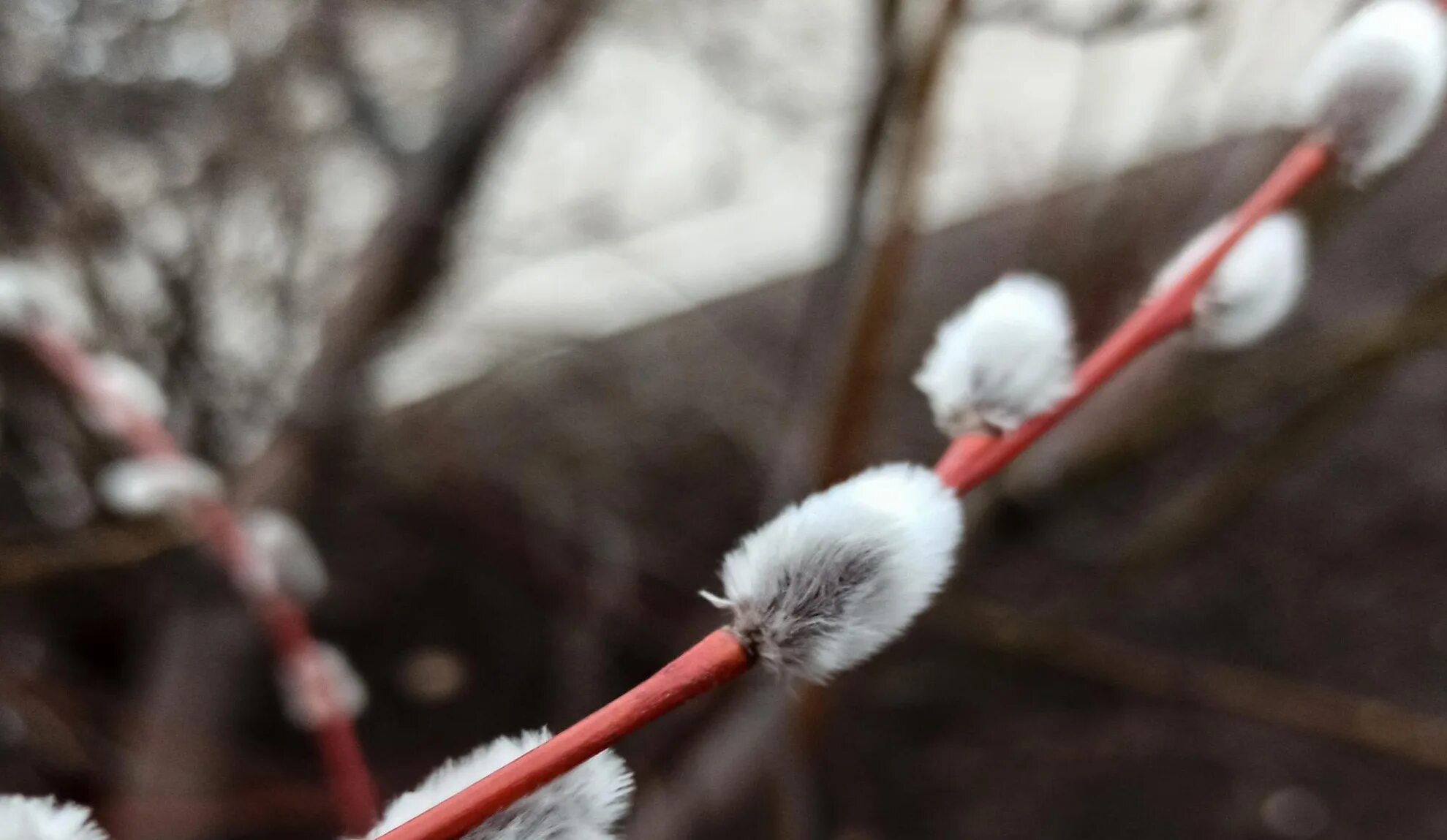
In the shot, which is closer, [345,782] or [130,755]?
[345,782]

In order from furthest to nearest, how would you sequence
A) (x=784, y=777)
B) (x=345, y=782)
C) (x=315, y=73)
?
1. (x=315, y=73)
2. (x=784, y=777)
3. (x=345, y=782)

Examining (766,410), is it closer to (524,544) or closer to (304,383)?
(524,544)

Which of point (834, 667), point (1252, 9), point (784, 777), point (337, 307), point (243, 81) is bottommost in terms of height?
point (834, 667)

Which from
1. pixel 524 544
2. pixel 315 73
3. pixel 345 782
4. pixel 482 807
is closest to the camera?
pixel 482 807

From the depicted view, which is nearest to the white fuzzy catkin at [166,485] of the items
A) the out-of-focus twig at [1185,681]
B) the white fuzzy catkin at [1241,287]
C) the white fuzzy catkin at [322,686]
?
the white fuzzy catkin at [322,686]

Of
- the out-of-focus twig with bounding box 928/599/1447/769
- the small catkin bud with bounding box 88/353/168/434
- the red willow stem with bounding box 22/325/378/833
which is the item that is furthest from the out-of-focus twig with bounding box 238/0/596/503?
the out-of-focus twig with bounding box 928/599/1447/769

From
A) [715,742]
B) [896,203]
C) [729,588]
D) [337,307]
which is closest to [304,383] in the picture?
[337,307]

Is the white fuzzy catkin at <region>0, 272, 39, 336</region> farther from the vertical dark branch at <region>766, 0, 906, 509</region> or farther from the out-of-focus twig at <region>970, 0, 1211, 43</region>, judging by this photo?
the out-of-focus twig at <region>970, 0, 1211, 43</region>

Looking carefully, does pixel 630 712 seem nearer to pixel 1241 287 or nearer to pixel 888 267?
pixel 1241 287
